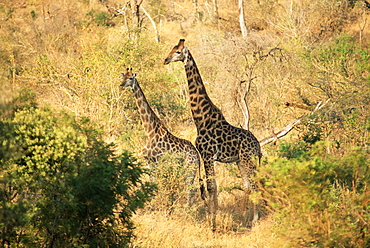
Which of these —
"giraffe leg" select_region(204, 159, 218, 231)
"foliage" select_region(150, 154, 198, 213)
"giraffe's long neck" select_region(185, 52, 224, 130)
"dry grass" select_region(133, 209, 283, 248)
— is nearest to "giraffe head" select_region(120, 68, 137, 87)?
"giraffe's long neck" select_region(185, 52, 224, 130)

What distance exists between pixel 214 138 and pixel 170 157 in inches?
42.8

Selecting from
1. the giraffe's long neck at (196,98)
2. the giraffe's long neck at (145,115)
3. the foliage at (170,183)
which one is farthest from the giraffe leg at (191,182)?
the giraffe's long neck at (145,115)

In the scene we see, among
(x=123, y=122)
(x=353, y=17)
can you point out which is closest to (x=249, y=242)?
(x=123, y=122)

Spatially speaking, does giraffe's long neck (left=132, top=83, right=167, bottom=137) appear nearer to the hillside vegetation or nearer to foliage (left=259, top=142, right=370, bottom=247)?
the hillside vegetation

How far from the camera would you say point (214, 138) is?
10203 mm

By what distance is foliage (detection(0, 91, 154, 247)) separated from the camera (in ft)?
19.1

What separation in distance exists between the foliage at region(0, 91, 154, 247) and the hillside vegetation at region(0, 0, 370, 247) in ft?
0.06

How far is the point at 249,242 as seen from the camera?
8.81 m

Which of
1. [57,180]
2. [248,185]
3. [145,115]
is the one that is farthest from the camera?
[145,115]

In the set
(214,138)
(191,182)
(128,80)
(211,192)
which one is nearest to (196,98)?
(214,138)

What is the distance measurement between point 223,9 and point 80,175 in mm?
30302

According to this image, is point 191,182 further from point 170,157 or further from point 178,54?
point 178,54

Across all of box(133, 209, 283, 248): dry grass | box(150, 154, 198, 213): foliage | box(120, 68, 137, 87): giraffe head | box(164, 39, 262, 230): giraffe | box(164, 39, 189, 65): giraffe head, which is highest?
box(164, 39, 189, 65): giraffe head

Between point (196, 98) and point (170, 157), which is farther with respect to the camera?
point (196, 98)
